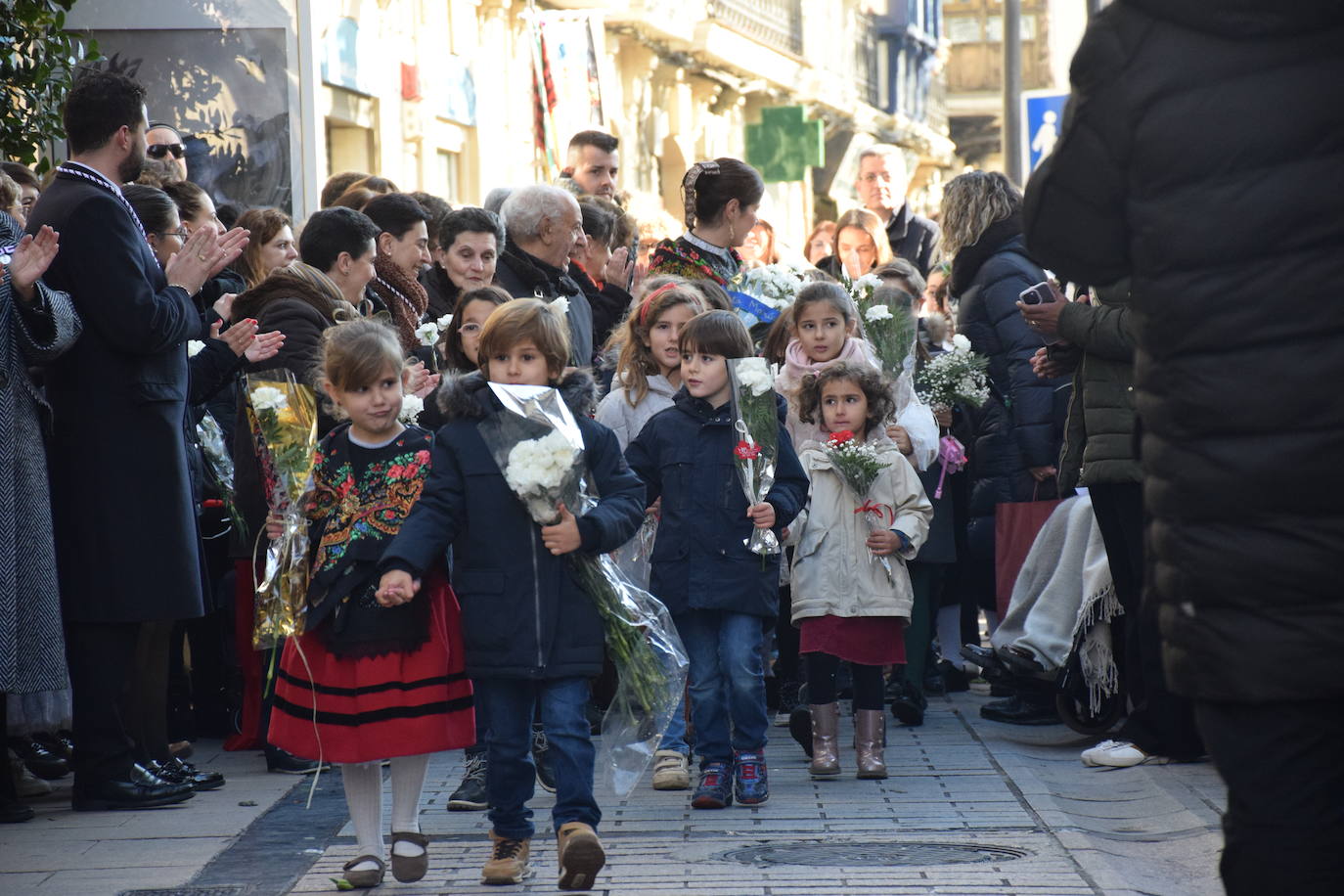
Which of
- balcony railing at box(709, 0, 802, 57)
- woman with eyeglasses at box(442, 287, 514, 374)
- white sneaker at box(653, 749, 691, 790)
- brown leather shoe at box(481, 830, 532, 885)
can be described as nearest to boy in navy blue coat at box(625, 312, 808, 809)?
white sneaker at box(653, 749, 691, 790)

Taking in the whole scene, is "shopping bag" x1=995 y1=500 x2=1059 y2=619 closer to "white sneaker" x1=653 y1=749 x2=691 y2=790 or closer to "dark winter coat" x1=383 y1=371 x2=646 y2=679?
"white sneaker" x1=653 y1=749 x2=691 y2=790

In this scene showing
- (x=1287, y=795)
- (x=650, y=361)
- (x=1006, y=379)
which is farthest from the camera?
(x=1006, y=379)

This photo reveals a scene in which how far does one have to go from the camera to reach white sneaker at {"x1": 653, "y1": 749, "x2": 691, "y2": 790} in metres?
7.43

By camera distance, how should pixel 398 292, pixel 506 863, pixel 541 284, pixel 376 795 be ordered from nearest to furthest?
pixel 506 863 < pixel 376 795 < pixel 398 292 < pixel 541 284

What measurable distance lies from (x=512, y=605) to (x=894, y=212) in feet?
26.5

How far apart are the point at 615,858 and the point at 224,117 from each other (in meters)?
7.14

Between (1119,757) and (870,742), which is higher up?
(870,742)

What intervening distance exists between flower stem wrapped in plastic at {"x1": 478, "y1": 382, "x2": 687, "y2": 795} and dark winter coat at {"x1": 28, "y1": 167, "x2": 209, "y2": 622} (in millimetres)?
1661

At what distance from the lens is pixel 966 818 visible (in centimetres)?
663

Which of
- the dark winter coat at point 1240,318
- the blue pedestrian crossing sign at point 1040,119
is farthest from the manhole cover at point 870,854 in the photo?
the blue pedestrian crossing sign at point 1040,119

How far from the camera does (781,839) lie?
637 cm

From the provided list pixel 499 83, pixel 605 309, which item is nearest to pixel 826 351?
pixel 605 309

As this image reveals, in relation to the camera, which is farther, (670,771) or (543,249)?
(543,249)

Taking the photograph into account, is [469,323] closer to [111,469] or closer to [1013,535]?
[111,469]
